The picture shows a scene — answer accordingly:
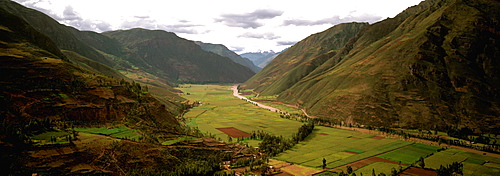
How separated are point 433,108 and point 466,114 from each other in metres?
15.5

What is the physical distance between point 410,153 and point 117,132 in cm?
11409

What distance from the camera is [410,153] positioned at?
110m

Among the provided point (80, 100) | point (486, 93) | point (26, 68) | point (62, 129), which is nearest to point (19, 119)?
point (62, 129)

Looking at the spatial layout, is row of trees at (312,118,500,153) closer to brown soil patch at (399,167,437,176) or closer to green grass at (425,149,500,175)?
green grass at (425,149,500,175)

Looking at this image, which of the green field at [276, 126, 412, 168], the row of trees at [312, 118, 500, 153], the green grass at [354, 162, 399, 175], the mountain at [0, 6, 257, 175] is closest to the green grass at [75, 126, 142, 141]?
the mountain at [0, 6, 257, 175]

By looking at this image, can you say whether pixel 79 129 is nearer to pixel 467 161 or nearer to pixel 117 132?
pixel 117 132

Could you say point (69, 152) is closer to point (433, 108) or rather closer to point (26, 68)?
point (26, 68)

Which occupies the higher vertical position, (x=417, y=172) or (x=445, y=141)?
(x=445, y=141)

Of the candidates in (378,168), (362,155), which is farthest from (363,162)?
(362,155)

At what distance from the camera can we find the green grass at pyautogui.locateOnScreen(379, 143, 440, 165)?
102938 mm

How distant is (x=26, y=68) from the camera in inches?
3962

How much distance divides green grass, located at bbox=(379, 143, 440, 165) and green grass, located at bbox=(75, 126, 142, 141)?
9517cm

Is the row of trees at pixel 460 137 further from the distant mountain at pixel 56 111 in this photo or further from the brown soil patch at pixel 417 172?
the distant mountain at pixel 56 111

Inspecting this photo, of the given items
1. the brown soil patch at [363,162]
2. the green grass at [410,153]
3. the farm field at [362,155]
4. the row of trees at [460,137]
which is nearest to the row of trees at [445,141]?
the row of trees at [460,137]
